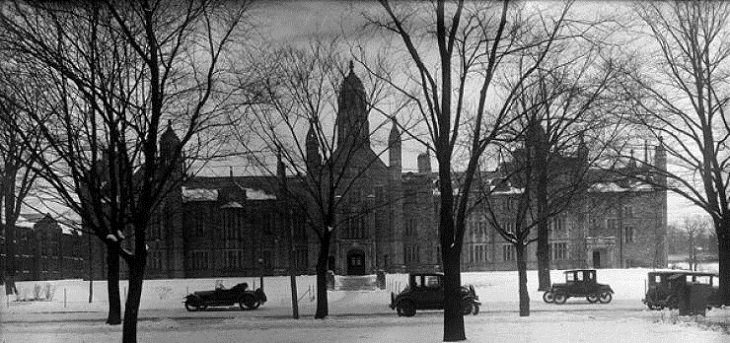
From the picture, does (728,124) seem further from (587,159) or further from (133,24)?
(133,24)

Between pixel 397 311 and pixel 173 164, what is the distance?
735 centimetres

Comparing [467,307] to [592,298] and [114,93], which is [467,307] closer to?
[592,298]

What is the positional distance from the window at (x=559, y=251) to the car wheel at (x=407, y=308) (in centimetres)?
437

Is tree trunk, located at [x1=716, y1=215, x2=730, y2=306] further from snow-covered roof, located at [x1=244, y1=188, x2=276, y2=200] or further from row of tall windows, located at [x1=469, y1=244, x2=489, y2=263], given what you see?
snow-covered roof, located at [x1=244, y1=188, x2=276, y2=200]

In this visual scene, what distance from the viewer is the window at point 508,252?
1451 cm

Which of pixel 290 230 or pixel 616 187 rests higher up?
pixel 616 187

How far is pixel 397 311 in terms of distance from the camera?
15.3m

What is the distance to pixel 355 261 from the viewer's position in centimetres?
1369

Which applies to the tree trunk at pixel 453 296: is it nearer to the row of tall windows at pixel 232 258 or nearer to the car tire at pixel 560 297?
the row of tall windows at pixel 232 258

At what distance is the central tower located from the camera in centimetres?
1291

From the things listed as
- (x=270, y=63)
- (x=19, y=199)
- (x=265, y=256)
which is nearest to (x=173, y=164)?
(x=270, y=63)

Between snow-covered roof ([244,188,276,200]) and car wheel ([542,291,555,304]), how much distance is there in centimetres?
722

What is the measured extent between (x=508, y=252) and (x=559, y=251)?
400 cm

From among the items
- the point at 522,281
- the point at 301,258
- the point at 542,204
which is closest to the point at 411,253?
the point at 522,281
